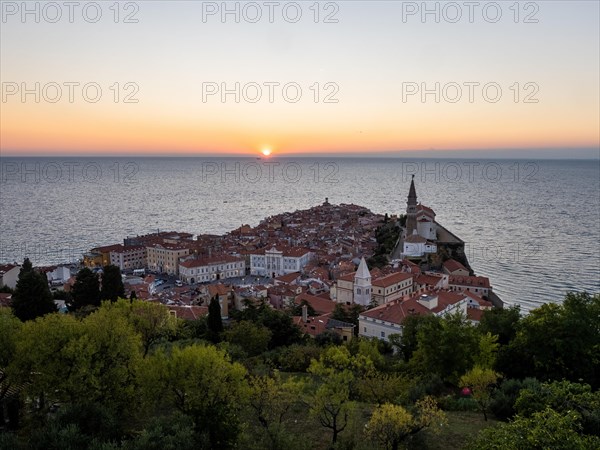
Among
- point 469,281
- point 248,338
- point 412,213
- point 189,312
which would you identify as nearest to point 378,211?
point 412,213

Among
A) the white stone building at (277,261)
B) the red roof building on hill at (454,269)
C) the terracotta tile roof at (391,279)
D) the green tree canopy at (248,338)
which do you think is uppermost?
the green tree canopy at (248,338)

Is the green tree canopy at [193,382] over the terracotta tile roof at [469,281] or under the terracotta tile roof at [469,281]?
over

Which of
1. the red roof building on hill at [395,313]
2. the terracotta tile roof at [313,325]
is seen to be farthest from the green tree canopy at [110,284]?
the red roof building on hill at [395,313]

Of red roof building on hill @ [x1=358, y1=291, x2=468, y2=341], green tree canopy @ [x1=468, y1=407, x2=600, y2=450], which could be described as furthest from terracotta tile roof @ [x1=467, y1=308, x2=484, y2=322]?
green tree canopy @ [x1=468, y1=407, x2=600, y2=450]

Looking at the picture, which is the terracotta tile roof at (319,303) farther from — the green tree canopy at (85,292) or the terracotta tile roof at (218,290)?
the green tree canopy at (85,292)

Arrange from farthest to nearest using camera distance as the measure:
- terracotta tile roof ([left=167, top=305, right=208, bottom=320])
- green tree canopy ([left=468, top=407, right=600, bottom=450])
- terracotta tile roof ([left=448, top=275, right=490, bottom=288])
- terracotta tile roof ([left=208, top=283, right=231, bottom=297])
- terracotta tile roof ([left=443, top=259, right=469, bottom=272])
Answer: terracotta tile roof ([left=443, top=259, right=469, bottom=272])
terracotta tile roof ([left=448, top=275, right=490, bottom=288])
terracotta tile roof ([left=208, top=283, right=231, bottom=297])
terracotta tile roof ([left=167, top=305, right=208, bottom=320])
green tree canopy ([left=468, top=407, right=600, bottom=450])

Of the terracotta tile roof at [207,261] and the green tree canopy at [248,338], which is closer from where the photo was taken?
the green tree canopy at [248,338]

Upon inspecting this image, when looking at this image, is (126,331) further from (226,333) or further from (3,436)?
(226,333)

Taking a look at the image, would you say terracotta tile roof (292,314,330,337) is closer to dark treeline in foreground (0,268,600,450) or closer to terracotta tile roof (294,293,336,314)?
terracotta tile roof (294,293,336,314)

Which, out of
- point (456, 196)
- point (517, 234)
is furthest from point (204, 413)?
point (456, 196)
